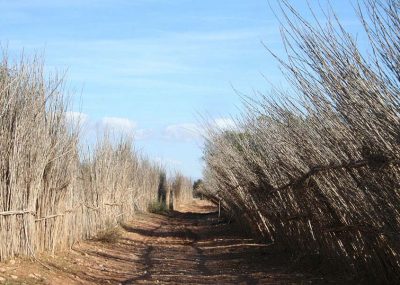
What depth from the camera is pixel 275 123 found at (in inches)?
320

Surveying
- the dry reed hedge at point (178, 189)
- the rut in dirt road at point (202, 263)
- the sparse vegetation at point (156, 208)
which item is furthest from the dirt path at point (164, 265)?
the dry reed hedge at point (178, 189)

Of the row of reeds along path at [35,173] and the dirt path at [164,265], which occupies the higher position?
the row of reeds along path at [35,173]

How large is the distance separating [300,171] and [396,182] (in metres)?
2.55

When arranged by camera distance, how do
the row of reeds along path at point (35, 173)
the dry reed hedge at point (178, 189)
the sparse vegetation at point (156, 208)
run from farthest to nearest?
the dry reed hedge at point (178, 189), the sparse vegetation at point (156, 208), the row of reeds along path at point (35, 173)

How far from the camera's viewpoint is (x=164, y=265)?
10.3 metres

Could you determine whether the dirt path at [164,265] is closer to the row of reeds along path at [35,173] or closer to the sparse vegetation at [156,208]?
the row of reeds along path at [35,173]

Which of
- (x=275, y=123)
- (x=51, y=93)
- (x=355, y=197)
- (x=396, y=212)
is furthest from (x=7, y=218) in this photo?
(x=396, y=212)

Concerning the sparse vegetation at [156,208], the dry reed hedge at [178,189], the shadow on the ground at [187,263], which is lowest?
the shadow on the ground at [187,263]

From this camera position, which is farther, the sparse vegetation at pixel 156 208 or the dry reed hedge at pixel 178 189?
the dry reed hedge at pixel 178 189

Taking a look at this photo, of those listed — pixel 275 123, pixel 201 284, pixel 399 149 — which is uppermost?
pixel 275 123

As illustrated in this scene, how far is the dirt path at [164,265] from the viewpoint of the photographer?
7.94m

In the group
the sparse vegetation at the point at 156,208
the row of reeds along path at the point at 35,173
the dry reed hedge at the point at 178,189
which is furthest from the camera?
the dry reed hedge at the point at 178,189

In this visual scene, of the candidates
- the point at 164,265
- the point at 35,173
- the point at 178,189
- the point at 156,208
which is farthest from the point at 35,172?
the point at 178,189

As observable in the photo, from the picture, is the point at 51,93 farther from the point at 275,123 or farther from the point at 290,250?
the point at 290,250
